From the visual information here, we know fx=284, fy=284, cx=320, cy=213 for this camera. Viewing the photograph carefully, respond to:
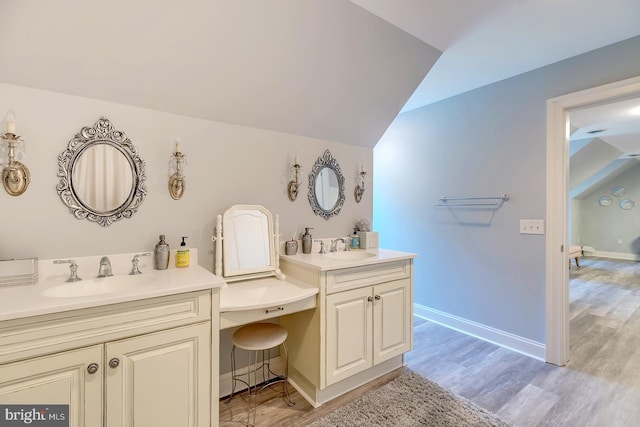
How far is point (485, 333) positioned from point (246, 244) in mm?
2464

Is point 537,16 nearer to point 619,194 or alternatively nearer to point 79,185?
point 79,185

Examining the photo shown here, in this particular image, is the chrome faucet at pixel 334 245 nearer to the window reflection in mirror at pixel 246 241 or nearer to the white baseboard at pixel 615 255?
the window reflection in mirror at pixel 246 241

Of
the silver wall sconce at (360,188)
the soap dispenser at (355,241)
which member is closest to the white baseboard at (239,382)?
the soap dispenser at (355,241)

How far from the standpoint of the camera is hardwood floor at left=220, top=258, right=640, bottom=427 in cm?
174

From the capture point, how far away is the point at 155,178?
173 centimetres

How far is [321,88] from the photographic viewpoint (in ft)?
6.84

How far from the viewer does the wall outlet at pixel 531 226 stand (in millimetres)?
2410

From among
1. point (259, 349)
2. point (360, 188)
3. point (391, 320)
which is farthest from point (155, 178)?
point (391, 320)

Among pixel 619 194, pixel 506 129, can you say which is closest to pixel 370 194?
pixel 506 129

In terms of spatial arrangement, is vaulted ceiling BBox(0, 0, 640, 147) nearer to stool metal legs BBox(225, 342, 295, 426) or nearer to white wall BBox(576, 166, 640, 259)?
stool metal legs BBox(225, 342, 295, 426)

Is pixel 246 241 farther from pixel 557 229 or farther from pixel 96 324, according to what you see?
pixel 557 229

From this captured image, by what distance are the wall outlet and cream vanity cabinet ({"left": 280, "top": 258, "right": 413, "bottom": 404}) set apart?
3.83 feet

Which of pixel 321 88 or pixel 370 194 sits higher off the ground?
pixel 321 88

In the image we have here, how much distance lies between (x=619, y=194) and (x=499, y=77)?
22.7ft
